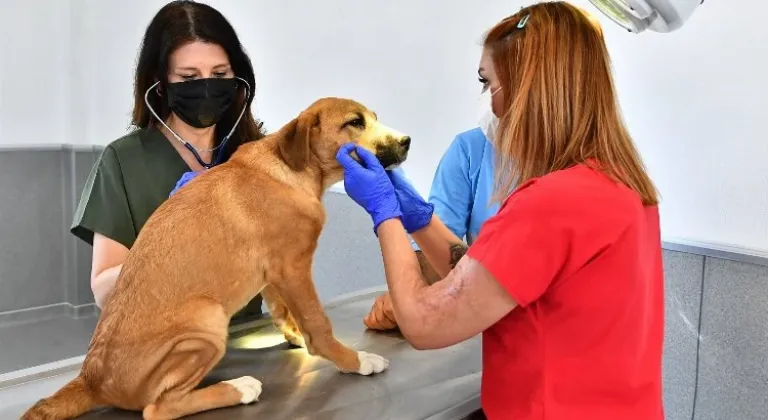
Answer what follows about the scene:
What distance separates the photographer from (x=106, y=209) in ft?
5.34

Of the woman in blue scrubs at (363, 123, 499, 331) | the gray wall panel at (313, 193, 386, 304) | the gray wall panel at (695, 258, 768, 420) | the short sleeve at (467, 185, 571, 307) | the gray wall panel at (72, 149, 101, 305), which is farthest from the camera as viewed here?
the gray wall panel at (72, 149, 101, 305)

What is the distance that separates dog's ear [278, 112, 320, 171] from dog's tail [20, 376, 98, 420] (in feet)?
1.91

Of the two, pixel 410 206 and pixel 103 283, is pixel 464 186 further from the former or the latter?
pixel 103 283

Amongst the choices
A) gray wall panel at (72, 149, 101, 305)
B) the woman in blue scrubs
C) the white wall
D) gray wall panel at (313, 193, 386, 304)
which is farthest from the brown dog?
gray wall panel at (72, 149, 101, 305)

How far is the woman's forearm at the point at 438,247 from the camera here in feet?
5.18

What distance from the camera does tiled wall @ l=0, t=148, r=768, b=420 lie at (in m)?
1.88

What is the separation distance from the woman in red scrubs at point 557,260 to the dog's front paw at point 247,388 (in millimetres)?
315

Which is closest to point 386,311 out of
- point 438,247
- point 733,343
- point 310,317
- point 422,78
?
point 438,247

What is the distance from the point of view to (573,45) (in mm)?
1182

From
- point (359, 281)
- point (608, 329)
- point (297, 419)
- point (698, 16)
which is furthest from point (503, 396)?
point (359, 281)

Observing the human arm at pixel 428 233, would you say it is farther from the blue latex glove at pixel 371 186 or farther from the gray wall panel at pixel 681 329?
the gray wall panel at pixel 681 329

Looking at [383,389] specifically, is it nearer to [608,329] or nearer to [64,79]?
[608,329]

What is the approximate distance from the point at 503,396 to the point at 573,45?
2.04 feet

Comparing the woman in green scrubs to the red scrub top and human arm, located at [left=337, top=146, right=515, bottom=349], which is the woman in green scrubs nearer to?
human arm, located at [left=337, top=146, right=515, bottom=349]
